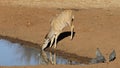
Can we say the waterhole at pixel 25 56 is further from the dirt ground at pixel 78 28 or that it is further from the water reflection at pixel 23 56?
the dirt ground at pixel 78 28

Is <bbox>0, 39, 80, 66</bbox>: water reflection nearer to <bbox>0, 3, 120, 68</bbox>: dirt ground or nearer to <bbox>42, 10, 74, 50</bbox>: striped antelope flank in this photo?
<bbox>0, 3, 120, 68</bbox>: dirt ground

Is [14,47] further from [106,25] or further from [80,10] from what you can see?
[80,10]

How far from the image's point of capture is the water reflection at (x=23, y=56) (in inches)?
647

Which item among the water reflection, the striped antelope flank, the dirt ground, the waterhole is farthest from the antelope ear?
the striped antelope flank

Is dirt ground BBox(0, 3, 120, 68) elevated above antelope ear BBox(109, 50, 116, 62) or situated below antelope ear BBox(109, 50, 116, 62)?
above

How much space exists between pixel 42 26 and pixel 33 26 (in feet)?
1.50

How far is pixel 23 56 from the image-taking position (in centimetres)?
1816

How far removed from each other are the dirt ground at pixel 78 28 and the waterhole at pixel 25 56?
67 cm

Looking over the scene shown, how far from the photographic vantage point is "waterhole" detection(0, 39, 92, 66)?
16.4 m

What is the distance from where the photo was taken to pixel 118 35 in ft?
63.9

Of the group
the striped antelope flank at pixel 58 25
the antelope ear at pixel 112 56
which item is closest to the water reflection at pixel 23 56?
the striped antelope flank at pixel 58 25

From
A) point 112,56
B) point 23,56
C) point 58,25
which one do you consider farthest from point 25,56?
point 112,56

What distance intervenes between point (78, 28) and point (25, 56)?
412 centimetres

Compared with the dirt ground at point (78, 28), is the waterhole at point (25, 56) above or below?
below
